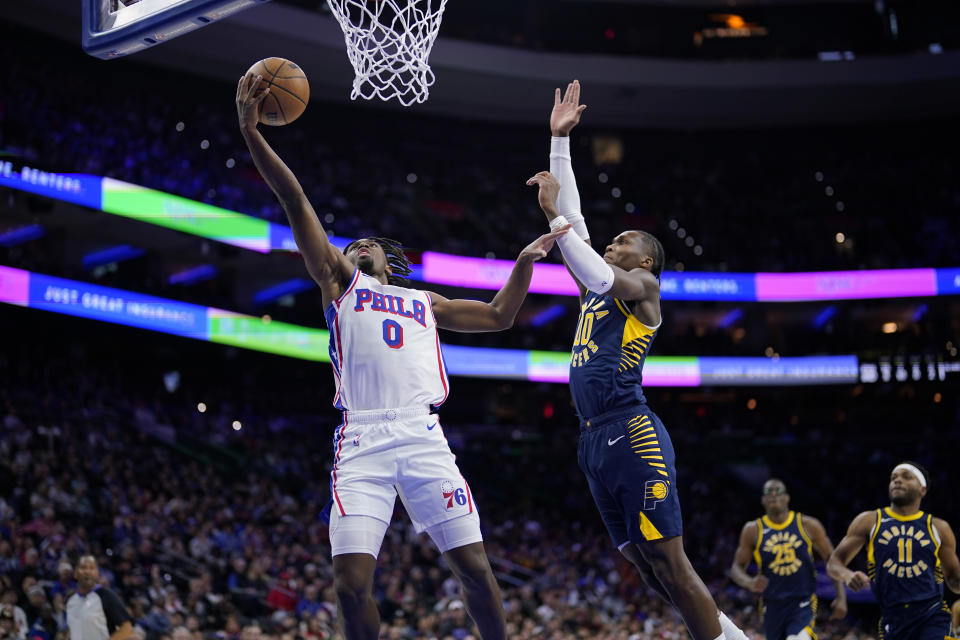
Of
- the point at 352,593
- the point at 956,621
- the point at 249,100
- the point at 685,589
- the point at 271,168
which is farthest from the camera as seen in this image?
the point at 956,621

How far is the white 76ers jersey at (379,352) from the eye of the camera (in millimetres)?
4832

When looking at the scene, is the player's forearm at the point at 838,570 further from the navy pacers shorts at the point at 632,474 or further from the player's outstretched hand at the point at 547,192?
the player's outstretched hand at the point at 547,192

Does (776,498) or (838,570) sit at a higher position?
(776,498)

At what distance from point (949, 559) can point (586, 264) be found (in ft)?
13.3

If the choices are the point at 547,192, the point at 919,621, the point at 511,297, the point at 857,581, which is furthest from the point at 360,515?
the point at 919,621

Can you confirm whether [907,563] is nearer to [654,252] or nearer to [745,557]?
[745,557]

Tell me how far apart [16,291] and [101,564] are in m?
6.42

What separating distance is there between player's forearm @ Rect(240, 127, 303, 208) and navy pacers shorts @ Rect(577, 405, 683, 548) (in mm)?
→ 2023

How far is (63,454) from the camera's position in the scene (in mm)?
15758

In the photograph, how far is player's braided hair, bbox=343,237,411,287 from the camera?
5.42m

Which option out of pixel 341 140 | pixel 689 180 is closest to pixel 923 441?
pixel 689 180

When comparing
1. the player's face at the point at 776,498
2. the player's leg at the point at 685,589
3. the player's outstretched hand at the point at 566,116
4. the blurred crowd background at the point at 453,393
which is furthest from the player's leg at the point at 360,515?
the blurred crowd background at the point at 453,393

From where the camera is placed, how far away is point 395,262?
17.9 ft

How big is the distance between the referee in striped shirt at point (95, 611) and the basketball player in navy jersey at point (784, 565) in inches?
201
